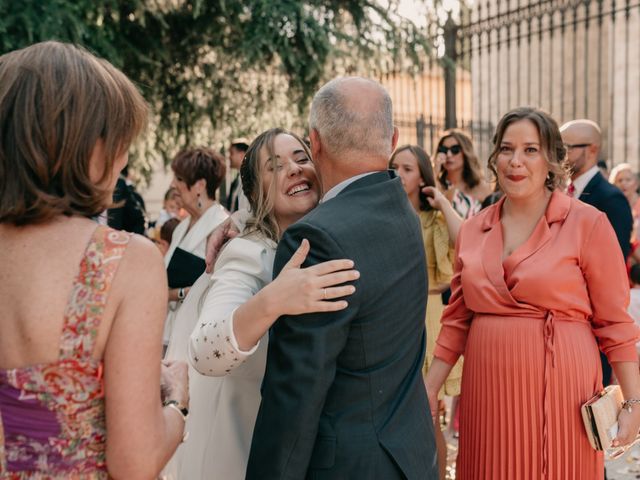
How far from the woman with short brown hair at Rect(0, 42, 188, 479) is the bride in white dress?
1.46 feet

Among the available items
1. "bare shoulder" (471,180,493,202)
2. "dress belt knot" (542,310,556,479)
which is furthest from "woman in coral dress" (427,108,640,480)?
"bare shoulder" (471,180,493,202)

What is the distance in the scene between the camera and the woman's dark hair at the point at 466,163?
6.02 m

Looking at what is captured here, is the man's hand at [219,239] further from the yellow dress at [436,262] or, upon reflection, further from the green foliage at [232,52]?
the green foliage at [232,52]

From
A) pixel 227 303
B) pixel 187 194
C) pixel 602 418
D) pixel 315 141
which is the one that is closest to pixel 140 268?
pixel 227 303

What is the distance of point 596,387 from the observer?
292cm

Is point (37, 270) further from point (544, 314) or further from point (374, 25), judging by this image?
point (374, 25)

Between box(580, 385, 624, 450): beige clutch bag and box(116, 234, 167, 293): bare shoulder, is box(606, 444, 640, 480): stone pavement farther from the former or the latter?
box(116, 234, 167, 293): bare shoulder

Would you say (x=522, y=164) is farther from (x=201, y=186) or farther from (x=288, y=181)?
(x=201, y=186)

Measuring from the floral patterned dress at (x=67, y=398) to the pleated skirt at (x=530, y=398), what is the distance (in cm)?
182

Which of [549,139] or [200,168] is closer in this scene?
[549,139]

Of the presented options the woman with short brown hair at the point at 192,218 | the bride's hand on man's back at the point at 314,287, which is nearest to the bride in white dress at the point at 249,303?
the bride's hand on man's back at the point at 314,287

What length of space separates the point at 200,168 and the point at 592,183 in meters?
2.72

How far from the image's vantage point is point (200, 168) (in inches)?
195

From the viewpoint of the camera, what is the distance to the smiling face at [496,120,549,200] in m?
3.09
